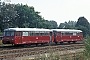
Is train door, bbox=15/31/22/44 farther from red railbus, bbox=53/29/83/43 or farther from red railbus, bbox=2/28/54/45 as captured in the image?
red railbus, bbox=53/29/83/43

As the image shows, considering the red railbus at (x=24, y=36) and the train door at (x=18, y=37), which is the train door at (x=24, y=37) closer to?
the red railbus at (x=24, y=36)

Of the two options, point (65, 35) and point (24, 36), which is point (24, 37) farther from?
point (65, 35)

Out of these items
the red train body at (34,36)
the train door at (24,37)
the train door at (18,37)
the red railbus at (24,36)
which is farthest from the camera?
the train door at (24,37)

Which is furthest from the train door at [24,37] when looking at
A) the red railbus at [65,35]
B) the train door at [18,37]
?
the red railbus at [65,35]

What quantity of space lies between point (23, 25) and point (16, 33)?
39821 mm

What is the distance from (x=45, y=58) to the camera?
9.93 metres

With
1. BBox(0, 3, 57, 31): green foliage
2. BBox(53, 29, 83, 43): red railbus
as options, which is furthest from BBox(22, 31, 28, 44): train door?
BBox(0, 3, 57, 31): green foliage

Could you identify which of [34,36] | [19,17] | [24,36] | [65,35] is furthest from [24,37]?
[19,17]

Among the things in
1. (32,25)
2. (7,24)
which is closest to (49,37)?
(7,24)

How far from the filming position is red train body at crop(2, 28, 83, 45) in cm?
2806

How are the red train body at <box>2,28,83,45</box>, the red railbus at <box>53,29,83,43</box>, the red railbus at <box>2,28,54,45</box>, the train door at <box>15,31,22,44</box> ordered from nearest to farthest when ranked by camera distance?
the train door at <box>15,31,22,44</box> < the red railbus at <box>2,28,54,45</box> < the red train body at <box>2,28,83,45</box> < the red railbus at <box>53,29,83,43</box>

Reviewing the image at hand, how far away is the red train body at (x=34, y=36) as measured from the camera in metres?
28.1

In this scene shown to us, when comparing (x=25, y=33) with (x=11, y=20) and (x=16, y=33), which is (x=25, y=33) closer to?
(x=16, y=33)

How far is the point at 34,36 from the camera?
3053cm
